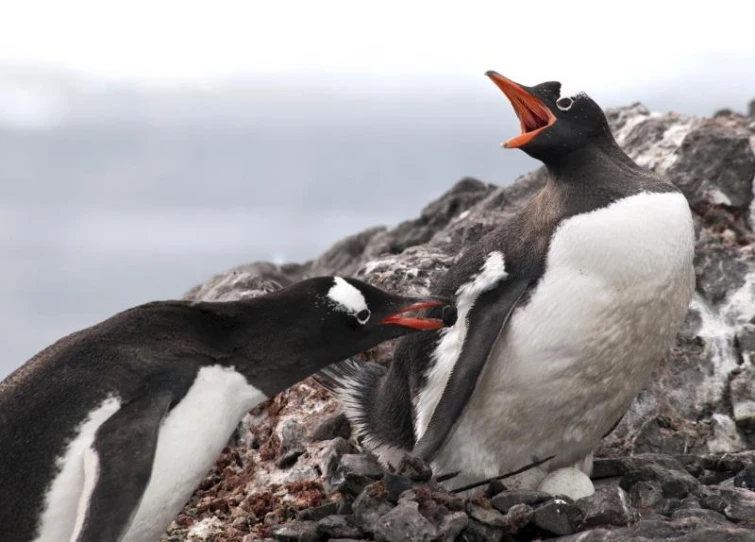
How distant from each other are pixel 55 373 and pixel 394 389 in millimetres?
2007

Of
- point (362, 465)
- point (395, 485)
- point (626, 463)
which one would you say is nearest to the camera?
point (395, 485)

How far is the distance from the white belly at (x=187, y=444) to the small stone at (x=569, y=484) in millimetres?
1683

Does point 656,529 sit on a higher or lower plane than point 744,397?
higher

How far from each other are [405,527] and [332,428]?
6.83 ft

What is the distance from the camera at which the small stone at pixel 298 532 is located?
5918 millimetres

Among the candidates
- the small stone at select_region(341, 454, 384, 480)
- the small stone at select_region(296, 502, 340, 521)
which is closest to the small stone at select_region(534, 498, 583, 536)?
the small stone at select_region(296, 502, 340, 521)

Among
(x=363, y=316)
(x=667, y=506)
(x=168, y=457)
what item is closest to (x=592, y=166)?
(x=363, y=316)

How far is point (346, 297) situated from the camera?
600 centimetres

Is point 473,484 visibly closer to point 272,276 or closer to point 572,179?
point 572,179

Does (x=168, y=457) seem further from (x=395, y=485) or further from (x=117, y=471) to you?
(x=395, y=485)

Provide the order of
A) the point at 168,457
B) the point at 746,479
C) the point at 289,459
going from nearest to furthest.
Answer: the point at 168,457 → the point at 746,479 → the point at 289,459

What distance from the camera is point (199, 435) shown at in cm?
555

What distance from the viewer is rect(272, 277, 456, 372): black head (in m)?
5.96

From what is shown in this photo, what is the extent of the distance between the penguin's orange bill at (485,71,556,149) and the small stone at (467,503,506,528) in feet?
5.99
